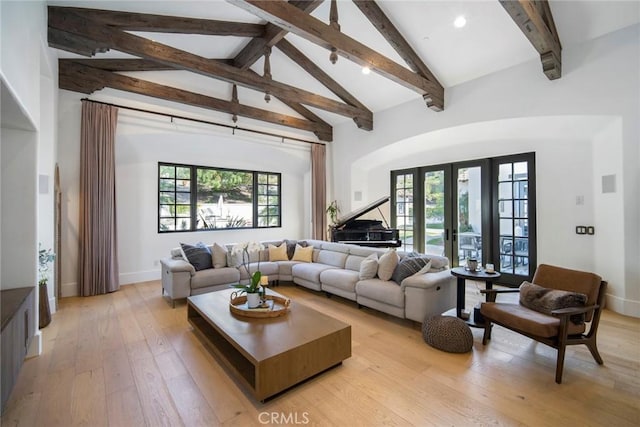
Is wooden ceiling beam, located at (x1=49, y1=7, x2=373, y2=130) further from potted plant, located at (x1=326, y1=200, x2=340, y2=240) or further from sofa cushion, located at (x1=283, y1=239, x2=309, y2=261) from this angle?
sofa cushion, located at (x1=283, y1=239, x2=309, y2=261)

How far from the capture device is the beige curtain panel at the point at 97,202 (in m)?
4.44

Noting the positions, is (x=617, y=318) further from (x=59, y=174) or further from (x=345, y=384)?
(x=59, y=174)

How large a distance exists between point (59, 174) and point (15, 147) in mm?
2250

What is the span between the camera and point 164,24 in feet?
12.5

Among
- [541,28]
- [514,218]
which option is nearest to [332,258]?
[514,218]

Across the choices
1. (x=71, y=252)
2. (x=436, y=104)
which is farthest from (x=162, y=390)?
(x=436, y=104)

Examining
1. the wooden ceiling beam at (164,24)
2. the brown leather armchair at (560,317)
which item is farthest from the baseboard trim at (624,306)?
the wooden ceiling beam at (164,24)

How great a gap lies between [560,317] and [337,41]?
3.86 m

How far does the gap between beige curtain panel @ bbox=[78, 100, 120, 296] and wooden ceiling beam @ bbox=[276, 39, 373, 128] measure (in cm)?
317

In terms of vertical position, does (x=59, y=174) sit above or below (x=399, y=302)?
above

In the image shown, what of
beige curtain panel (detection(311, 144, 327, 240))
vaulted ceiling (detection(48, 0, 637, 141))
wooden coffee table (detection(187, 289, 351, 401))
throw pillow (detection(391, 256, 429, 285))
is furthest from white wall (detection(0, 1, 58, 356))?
beige curtain panel (detection(311, 144, 327, 240))

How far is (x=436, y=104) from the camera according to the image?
5055mm

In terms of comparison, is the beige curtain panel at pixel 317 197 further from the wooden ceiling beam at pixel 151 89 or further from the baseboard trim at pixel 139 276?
the baseboard trim at pixel 139 276

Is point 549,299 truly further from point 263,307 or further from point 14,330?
point 14,330
